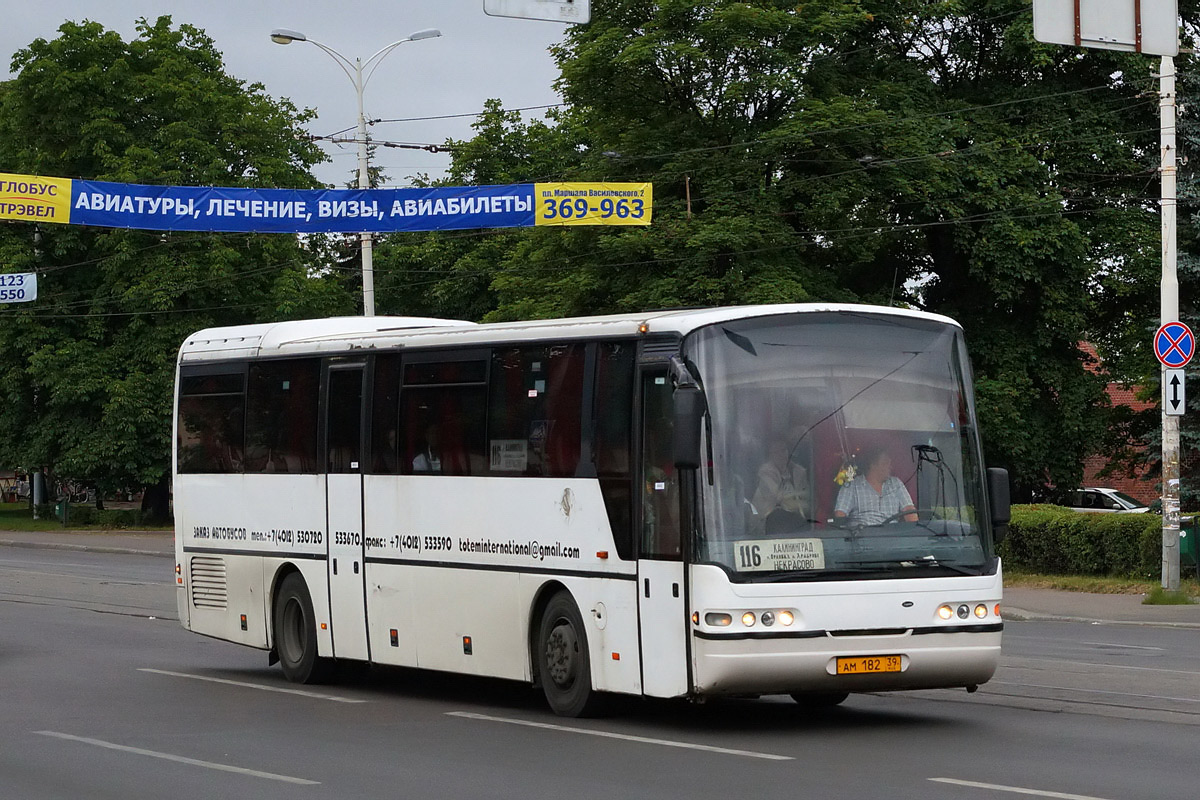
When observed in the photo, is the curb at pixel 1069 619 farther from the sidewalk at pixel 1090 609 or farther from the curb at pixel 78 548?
the curb at pixel 78 548

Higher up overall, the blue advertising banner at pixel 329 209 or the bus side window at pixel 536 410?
the blue advertising banner at pixel 329 209

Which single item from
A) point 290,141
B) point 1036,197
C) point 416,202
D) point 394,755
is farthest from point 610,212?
point 290,141

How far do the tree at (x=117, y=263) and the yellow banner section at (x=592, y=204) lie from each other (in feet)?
76.1

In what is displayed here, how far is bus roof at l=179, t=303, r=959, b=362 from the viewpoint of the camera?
12.9m

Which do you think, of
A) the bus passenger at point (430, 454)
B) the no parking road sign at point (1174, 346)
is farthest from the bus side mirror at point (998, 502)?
the no parking road sign at point (1174, 346)

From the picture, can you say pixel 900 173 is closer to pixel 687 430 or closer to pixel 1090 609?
pixel 1090 609

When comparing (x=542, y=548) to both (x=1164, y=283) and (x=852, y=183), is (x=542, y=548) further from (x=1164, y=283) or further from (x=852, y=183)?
(x=852, y=183)

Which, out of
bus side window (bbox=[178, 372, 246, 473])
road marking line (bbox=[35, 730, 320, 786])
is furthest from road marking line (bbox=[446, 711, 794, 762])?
bus side window (bbox=[178, 372, 246, 473])

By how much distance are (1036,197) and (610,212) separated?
11412 mm

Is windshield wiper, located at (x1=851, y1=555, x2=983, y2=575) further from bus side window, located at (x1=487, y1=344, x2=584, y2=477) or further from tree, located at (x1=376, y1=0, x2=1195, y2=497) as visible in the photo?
tree, located at (x1=376, y1=0, x2=1195, y2=497)

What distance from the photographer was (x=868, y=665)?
1212 cm

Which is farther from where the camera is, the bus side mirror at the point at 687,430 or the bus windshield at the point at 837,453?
the bus windshield at the point at 837,453

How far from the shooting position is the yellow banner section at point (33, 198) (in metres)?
30.7

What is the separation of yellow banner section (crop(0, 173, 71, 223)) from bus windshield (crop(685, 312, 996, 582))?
68.3ft
